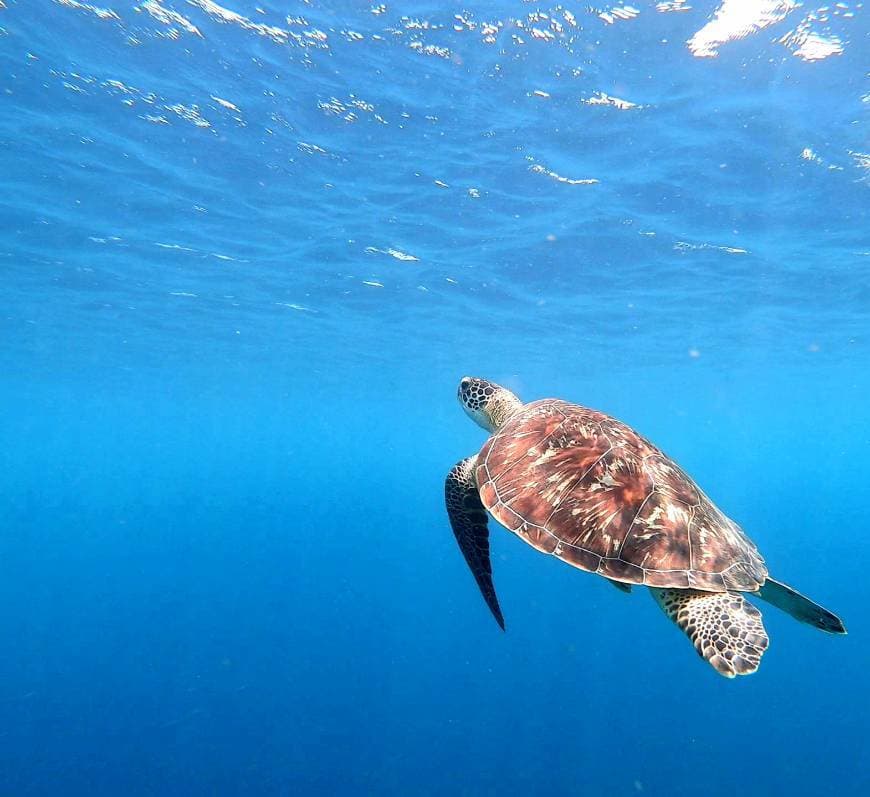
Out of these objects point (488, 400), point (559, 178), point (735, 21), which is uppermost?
point (735, 21)

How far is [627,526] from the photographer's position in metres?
4.28

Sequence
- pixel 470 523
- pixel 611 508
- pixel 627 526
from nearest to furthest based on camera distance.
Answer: pixel 627 526
pixel 611 508
pixel 470 523

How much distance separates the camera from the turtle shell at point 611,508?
4.11 metres

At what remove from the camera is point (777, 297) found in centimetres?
2159

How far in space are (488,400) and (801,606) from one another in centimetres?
396

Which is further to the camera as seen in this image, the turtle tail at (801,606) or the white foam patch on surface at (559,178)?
the white foam patch on surface at (559,178)

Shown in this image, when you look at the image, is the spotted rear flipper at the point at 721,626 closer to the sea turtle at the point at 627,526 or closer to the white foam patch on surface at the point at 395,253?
the sea turtle at the point at 627,526

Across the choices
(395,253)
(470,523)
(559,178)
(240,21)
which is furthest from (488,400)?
(395,253)

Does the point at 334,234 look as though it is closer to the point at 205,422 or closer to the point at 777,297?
the point at 777,297

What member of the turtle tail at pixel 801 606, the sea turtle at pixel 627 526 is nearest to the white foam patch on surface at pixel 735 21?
the sea turtle at pixel 627 526

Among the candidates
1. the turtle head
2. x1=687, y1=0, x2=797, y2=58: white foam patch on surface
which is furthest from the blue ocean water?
the turtle head

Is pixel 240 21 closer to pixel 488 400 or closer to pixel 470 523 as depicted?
pixel 488 400

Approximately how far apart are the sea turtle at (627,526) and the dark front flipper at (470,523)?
0.01 metres

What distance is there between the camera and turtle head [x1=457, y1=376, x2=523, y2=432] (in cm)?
694
